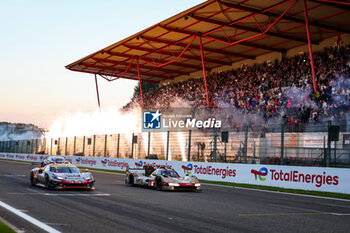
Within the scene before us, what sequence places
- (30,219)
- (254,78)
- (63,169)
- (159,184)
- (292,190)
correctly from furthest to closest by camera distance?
(254,78) → (292,190) → (159,184) → (63,169) → (30,219)

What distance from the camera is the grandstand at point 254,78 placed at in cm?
2162

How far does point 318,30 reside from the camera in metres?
31.2

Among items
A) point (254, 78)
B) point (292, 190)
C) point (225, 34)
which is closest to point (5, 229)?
point (292, 190)

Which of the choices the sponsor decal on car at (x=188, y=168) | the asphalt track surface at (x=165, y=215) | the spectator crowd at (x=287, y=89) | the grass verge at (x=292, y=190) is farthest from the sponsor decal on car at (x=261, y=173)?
the asphalt track surface at (x=165, y=215)

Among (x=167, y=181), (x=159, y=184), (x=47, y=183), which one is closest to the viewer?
(x=47, y=183)

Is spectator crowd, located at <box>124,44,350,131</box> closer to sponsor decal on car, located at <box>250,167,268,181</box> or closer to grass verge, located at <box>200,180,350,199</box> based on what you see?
sponsor decal on car, located at <box>250,167,268,181</box>

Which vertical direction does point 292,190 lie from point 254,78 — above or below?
below

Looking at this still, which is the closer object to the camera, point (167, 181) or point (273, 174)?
point (167, 181)

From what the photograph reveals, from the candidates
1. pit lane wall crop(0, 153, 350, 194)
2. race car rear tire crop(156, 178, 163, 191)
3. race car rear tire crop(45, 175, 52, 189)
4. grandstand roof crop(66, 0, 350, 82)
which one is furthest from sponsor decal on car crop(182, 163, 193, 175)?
race car rear tire crop(45, 175, 52, 189)

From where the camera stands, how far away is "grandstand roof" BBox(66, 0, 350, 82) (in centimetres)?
2600

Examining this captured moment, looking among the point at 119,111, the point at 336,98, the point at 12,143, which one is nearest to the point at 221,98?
the point at 336,98

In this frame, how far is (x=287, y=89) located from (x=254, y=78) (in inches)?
211

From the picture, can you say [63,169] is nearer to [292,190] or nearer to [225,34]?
[292,190]

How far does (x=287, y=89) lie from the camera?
30.4m
